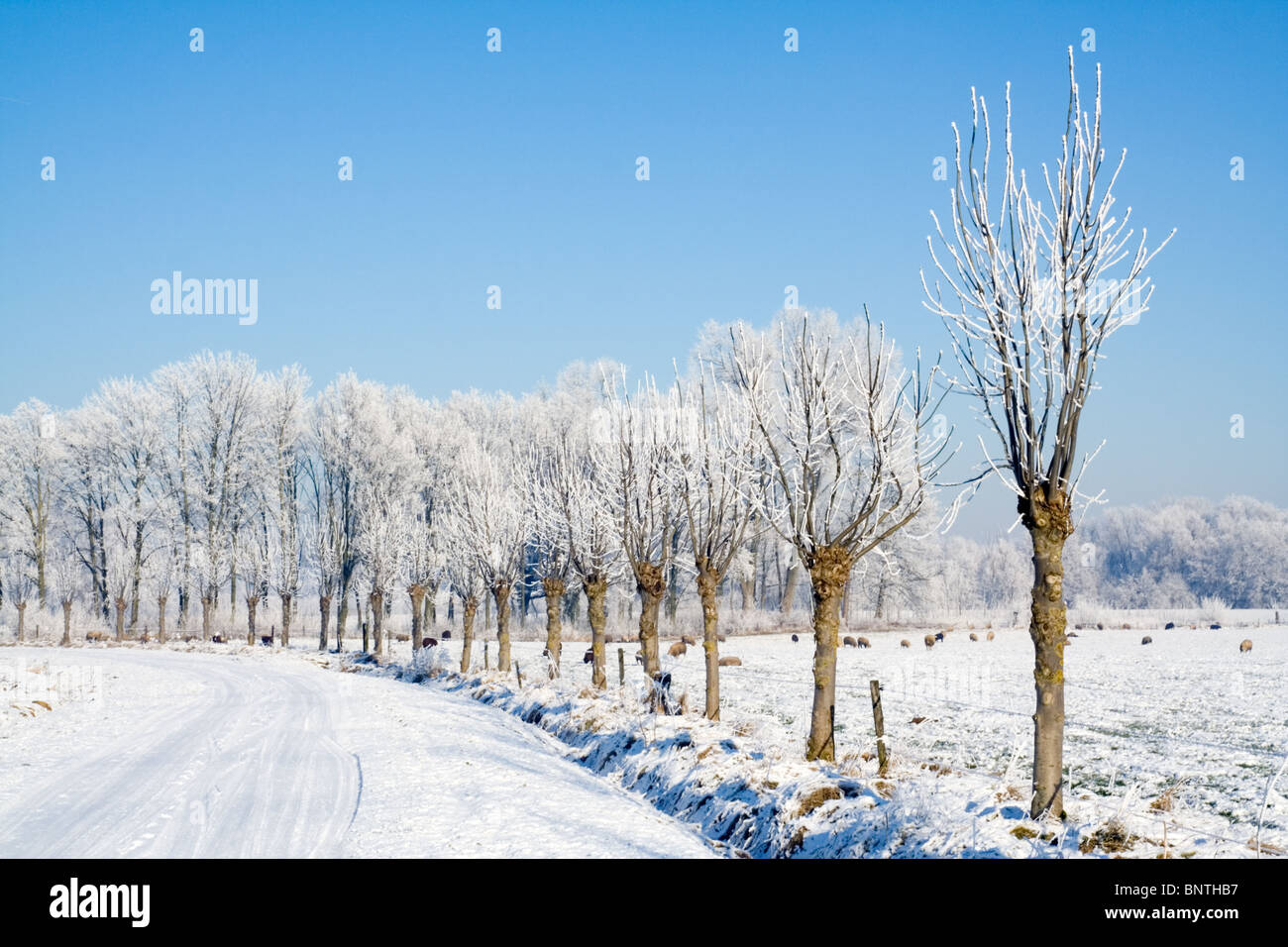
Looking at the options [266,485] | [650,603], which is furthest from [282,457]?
[650,603]

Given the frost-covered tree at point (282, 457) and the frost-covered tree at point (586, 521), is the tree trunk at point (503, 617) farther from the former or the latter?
the frost-covered tree at point (282, 457)

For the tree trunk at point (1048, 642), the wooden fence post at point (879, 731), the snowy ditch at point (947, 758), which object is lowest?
the snowy ditch at point (947, 758)

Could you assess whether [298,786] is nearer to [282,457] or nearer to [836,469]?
[836,469]

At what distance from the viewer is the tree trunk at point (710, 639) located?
1585cm

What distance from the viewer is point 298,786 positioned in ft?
36.6

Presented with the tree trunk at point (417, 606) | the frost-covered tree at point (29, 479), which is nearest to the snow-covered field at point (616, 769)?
the tree trunk at point (417, 606)

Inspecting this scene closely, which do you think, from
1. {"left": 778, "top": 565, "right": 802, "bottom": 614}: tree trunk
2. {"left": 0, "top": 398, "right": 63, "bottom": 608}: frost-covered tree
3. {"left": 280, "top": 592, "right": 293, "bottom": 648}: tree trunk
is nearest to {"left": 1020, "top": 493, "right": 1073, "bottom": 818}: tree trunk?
{"left": 778, "top": 565, "right": 802, "bottom": 614}: tree trunk

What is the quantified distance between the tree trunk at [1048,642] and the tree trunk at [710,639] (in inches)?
301

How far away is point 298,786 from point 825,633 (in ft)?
25.4

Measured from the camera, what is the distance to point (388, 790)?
10.9 m

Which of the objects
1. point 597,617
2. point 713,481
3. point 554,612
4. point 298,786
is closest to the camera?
point 298,786

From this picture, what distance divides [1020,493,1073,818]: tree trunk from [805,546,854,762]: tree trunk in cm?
391
